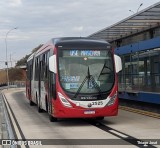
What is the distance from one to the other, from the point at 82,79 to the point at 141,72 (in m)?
6.04

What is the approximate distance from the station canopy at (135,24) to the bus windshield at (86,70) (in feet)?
14.0

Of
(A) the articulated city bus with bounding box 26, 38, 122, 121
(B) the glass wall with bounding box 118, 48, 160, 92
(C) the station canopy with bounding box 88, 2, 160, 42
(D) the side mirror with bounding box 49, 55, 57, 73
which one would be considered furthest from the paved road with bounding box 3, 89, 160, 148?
(C) the station canopy with bounding box 88, 2, 160, 42

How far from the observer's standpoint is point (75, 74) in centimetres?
1527

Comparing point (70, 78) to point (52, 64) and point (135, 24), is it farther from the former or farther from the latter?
point (135, 24)

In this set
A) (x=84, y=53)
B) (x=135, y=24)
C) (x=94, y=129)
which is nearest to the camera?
(x=94, y=129)

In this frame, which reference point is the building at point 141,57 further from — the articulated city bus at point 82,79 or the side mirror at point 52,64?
the side mirror at point 52,64

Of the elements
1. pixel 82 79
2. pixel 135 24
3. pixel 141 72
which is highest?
pixel 135 24

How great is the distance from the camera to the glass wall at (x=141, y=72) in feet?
61.8

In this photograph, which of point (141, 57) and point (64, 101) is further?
point (141, 57)

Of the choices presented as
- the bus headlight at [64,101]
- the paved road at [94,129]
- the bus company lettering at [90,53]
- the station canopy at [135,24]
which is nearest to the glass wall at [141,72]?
the station canopy at [135,24]

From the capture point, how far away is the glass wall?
18844mm

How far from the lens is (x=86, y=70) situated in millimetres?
15344

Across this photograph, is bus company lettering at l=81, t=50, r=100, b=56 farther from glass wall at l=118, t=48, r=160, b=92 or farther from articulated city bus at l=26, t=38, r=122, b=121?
glass wall at l=118, t=48, r=160, b=92

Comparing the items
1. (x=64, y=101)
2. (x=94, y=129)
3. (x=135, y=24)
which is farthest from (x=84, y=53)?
(x=135, y=24)
